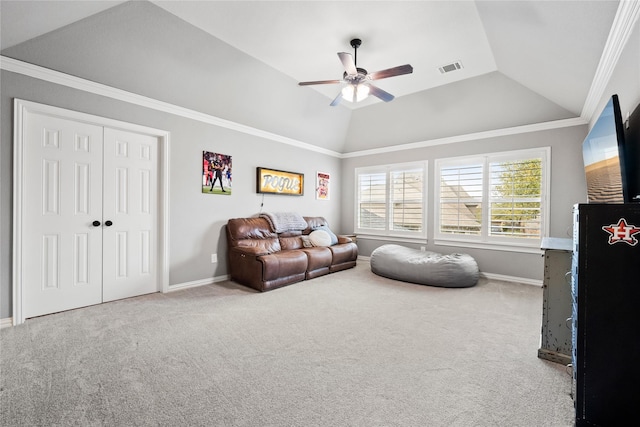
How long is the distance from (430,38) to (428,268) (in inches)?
121

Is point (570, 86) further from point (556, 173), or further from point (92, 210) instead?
point (92, 210)

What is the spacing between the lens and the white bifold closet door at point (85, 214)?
9.64 ft

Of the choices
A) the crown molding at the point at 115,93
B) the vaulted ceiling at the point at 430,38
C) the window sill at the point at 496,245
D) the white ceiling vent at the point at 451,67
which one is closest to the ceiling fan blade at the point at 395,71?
the vaulted ceiling at the point at 430,38

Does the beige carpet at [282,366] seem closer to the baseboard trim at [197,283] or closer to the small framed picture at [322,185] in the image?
the baseboard trim at [197,283]

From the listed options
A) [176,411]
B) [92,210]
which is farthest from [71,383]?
[92,210]

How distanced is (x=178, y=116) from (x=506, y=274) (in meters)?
5.72

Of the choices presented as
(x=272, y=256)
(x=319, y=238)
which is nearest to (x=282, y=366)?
(x=272, y=256)

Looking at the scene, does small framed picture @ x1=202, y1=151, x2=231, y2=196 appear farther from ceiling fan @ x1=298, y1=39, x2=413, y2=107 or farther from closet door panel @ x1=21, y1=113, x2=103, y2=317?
ceiling fan @ x1=298, y1=39, x2=413, y2=107

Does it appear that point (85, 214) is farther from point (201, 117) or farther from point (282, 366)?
point (282, 366)

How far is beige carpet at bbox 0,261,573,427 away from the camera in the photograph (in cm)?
161

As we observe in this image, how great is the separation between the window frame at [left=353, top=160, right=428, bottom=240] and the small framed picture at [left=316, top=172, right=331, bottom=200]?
0.69 metres

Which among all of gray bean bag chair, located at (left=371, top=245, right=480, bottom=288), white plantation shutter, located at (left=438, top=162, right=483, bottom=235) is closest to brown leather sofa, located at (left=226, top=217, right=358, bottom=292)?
gray bean bag chair, located at (left=371, top=245, right=480, bottom=288)

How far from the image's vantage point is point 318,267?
4742 millimetres

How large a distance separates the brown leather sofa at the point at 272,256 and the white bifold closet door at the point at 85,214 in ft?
3.70
